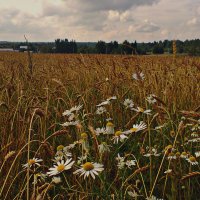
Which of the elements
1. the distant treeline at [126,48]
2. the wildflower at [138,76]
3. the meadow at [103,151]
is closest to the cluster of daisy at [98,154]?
the meadow at [103,151]

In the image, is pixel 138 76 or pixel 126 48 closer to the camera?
pixel 138 76

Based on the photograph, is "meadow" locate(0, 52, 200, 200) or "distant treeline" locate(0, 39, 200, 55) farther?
"distant treeline" locate(0, 39, 200, 55)

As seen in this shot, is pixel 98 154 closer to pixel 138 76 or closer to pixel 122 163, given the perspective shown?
pixel 122 163

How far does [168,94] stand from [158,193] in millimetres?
1048

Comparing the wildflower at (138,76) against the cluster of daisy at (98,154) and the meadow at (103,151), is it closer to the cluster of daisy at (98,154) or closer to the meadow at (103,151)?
the meadow at (103,151)

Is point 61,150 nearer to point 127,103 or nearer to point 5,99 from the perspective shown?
point 127,103

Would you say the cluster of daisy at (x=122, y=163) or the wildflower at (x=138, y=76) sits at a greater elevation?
the wildflower at (x=138, y=76)

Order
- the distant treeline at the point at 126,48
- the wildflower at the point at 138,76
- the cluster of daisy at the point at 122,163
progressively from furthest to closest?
the distant treeline at the point at 126,48 < the wildflower at the point at 138,76 < the cluster of daisy at the point at 122,163

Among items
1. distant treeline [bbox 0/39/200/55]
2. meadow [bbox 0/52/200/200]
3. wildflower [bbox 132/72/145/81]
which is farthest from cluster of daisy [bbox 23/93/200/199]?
distant treeline [bbox 0/39/200/55]

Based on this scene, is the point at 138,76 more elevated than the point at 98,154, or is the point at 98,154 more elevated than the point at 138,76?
the point at 138,76

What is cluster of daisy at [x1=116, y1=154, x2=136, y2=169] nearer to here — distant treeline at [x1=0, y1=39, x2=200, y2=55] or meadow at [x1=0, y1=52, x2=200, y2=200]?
meadow at [x1=0, y1=52, x2=200, y2=200]

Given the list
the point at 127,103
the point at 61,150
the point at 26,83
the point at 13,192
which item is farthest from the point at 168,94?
the point at 26,83

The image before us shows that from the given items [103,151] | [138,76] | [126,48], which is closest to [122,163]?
[103,151]

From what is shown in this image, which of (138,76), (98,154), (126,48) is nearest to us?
(98,154)
